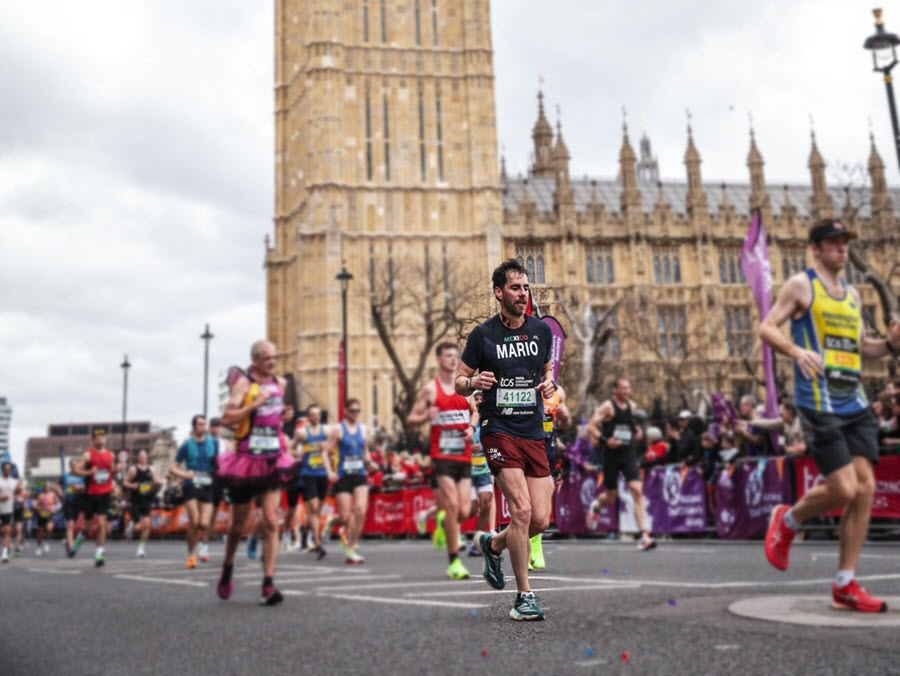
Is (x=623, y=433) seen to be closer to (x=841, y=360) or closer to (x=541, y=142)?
(x=841, y=360)

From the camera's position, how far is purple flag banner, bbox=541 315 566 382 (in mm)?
1209

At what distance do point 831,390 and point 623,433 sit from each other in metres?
5.94

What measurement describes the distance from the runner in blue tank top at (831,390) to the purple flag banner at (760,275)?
11.4 m

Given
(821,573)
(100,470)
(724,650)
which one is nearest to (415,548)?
(100,470)

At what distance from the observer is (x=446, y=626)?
618 cm

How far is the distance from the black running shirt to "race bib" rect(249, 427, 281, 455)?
6.39 metres

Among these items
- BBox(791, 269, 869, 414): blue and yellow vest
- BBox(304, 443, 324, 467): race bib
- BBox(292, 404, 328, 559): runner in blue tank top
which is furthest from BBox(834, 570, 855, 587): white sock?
BBox(304, 443, 324, 467): race bib

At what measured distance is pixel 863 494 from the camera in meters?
5.08

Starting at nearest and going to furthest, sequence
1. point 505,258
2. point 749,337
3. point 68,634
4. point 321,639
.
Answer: point 505,258 → point 321,639 → point 68,634 → point 749,337

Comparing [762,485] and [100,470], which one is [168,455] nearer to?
[100,470]

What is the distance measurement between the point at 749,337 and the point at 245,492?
143 ft

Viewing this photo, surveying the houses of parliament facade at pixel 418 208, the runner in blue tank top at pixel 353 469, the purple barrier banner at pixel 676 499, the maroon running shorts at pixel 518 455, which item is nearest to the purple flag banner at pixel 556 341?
the maroon running shorts at pixel 518 455

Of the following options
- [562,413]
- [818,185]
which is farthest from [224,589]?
[818,185]

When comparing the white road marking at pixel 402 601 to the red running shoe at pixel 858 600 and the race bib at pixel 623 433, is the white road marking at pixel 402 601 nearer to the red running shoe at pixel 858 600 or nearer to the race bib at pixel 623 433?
the red running shoe at pixel 858 600
